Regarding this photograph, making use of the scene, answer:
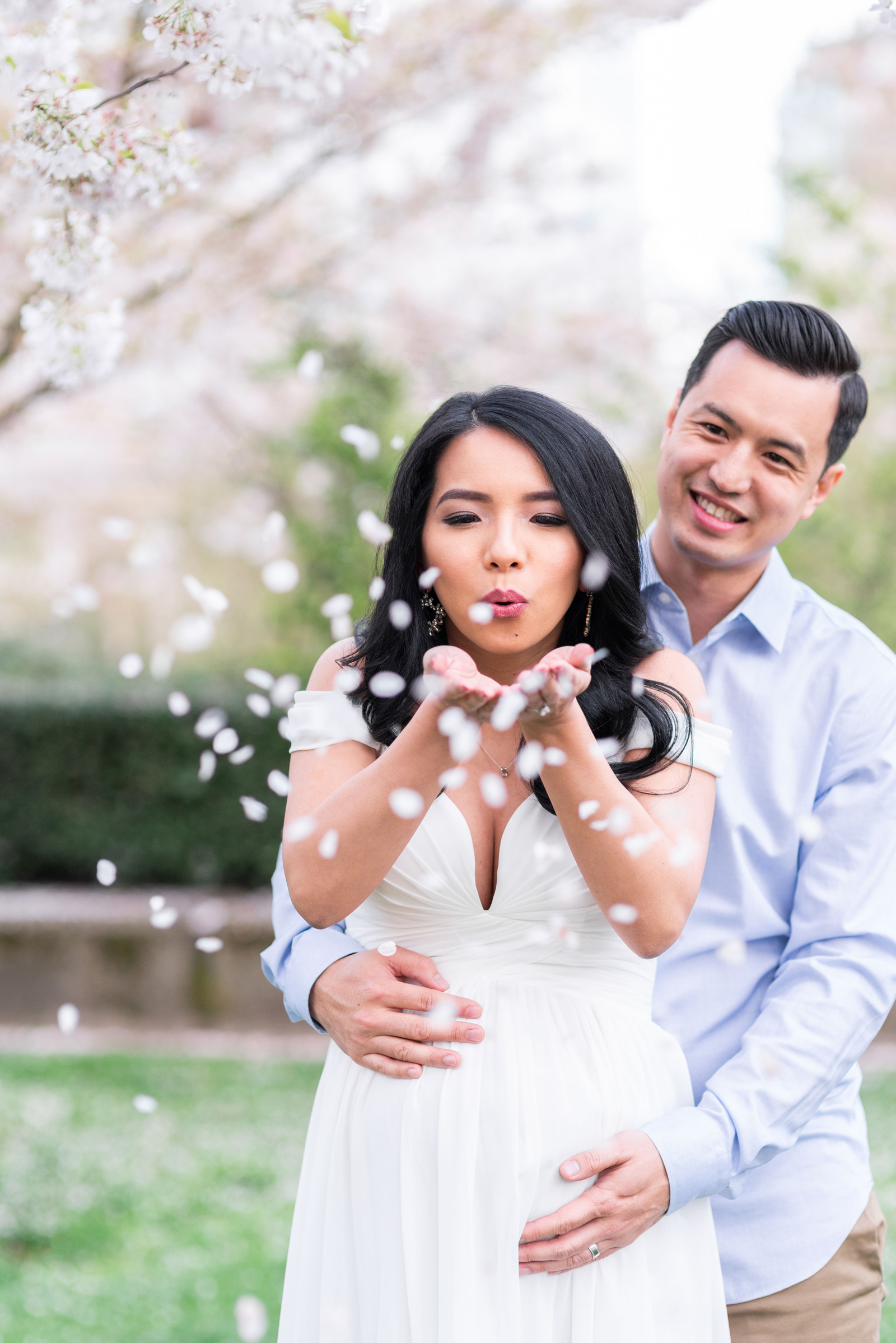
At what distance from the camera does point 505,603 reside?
1.85 metres

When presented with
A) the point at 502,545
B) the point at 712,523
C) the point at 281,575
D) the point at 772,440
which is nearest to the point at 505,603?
the point at 502,545

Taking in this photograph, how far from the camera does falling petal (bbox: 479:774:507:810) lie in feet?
5.81

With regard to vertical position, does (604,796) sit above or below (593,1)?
below

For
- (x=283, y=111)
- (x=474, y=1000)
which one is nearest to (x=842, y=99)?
(x=283, y=111)

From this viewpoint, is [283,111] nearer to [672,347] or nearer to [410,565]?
[672,347]

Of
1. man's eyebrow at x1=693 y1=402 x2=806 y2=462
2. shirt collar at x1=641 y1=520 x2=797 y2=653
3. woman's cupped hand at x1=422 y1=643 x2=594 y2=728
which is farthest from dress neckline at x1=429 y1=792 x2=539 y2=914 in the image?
man's eyebrow at x1=693 y1=402 x2=806 y2=462

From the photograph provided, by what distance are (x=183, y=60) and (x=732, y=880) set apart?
63.6 inches

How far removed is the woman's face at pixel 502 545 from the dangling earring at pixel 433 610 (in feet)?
0.38

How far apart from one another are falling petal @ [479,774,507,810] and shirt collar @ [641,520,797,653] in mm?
598

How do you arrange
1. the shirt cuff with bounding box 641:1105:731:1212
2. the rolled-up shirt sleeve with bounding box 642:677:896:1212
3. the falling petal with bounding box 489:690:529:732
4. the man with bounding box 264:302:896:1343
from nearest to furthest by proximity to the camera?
the falling petal with bounding box 489:690:529:732 < the shirt cuff with bounding box 641:1105:731:1212 < the rolled-up shirt sleeve with bounding box 642:677:896:1212 < the man with bounding box 264:302:896:1343

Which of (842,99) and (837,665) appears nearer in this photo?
(837,665)

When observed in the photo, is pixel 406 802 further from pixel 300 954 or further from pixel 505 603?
pixel 300 954

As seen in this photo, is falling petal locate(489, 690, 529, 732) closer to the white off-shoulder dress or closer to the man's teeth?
the white off-shoulder dress

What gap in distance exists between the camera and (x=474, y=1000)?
1938 millimetres
